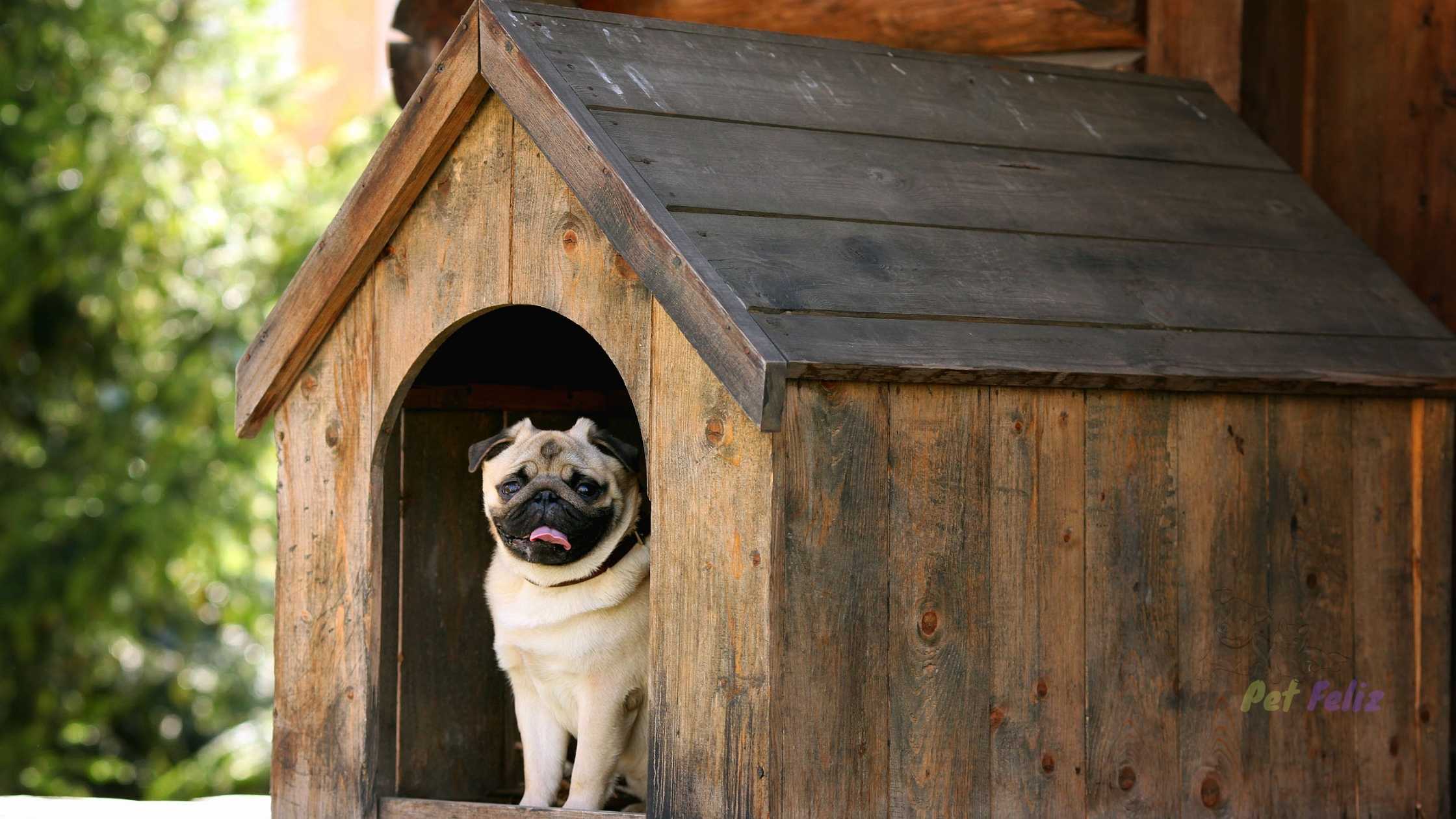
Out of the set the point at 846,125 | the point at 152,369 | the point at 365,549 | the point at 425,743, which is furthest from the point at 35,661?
the point at 846,125

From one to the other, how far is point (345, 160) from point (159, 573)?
7.40 feet

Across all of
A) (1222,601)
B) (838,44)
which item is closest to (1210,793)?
(1222,601)

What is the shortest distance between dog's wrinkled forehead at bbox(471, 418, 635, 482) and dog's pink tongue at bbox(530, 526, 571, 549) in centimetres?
15

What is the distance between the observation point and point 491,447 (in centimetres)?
371

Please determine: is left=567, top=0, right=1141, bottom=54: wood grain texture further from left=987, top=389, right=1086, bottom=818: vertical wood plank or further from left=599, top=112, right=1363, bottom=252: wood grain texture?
left=987, top=389, right=1086, bottom=818: vertical wood plank

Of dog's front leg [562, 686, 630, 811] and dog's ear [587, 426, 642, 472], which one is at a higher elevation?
dog's ear [587, 426, 642, 472]

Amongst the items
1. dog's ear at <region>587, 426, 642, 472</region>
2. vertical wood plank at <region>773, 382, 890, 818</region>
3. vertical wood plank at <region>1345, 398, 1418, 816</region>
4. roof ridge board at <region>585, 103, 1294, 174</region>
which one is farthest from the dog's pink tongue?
vertical wood plank at <region>1345, 398, 1418, 816</region>

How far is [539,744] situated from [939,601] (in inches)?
43.9

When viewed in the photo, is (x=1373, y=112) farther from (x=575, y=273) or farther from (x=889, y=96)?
(x=575, y=273)

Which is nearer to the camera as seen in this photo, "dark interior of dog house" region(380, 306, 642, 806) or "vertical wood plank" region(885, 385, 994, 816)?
"vertical wood plank" region(885, 385, 994, 816)

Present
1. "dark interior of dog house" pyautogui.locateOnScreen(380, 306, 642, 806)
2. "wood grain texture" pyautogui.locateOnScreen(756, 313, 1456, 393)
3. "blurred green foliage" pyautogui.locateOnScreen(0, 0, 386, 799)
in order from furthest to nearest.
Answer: "blurred green foliage" pyautogui.locateOnScreen(0, 0, 386, 799)
"dark interior of dog house" pyautogui.locateOnScreen(380, 306, 642, 806)
"wood grain texture" pyautogui.locateOnScreen(756, 313, 1456, 393)

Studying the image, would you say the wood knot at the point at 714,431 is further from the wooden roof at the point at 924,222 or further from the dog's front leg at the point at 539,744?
the dog's front leg at the point at 539,744

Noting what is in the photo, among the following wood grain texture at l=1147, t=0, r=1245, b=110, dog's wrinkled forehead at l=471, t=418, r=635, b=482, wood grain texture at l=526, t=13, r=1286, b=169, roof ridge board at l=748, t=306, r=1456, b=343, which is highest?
wood grain texture at l=1147, t=0, r=1245, b=110

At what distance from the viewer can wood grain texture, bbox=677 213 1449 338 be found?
9.73ft
